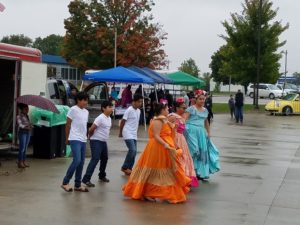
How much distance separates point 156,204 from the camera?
8.66m

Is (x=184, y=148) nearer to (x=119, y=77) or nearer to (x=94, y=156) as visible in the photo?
(x=94, y=156)

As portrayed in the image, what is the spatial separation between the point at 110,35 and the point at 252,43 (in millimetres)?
11642

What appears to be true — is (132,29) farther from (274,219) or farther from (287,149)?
(274,219)

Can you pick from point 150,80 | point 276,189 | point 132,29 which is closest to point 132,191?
point 276,189

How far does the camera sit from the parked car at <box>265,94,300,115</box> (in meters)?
36.0

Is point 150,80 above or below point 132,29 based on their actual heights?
below

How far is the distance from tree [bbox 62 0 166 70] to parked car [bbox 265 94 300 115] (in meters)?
14.3

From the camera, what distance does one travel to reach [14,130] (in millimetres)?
12938

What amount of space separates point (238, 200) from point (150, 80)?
1477 centimetres

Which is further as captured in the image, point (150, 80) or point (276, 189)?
point (150, 80)

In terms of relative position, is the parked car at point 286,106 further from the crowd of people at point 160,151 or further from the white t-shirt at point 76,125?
the white t-shirt at point 76,125

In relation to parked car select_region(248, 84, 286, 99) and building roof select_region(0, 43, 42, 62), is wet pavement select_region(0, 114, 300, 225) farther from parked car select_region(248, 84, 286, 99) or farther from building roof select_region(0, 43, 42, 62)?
parked car select_region(248, 84, 286, 99)

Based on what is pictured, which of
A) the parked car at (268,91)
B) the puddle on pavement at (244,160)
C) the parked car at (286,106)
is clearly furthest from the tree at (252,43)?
the puddle on pavement at (244,160)

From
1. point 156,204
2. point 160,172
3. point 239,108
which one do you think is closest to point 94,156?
point 160,172
